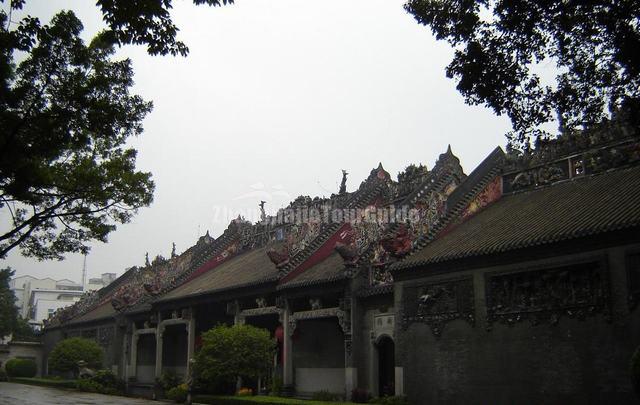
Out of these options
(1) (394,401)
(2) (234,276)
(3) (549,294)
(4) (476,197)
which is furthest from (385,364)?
(2) (234,276)

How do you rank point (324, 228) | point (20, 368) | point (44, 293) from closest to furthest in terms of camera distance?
point (324, 228) < point (20, 368) < point (44, 293)

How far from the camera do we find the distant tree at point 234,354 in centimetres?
2084

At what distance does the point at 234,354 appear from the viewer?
68.4 feet

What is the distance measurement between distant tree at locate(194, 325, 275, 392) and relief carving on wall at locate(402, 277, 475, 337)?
5.10m

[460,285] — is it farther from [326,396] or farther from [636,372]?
[636,372]

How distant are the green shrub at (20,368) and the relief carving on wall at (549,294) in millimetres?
38034

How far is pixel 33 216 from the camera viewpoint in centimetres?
1614

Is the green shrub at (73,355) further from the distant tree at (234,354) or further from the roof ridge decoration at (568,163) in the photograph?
the roof ridge decoration at (568,163)

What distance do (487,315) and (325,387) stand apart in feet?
28.2

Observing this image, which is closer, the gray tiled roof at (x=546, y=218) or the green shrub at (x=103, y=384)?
the gray tiled roof at (x=546, y=218)

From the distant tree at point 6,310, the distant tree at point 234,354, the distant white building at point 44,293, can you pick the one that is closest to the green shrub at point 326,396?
the distant tree at point 234,354

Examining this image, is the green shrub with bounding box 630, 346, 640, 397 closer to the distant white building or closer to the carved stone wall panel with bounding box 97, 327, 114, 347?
the carved stone wall panel with bounding box 97, 327, 114, 347

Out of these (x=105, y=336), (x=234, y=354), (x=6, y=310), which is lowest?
(x=234, y=354)

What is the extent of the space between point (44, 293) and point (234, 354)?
75109mm
